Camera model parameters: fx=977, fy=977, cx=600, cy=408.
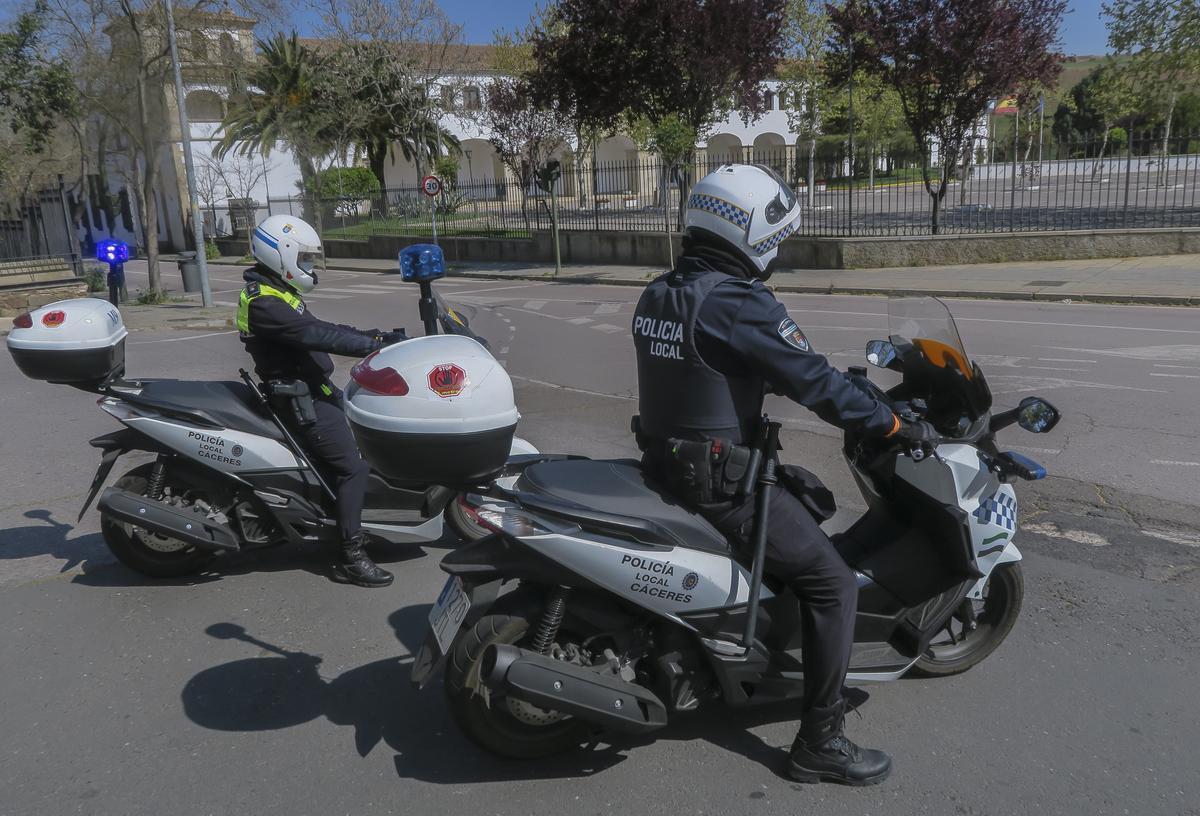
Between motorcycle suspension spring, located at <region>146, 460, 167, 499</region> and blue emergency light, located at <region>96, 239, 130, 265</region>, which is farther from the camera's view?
blue emergency light, located at <region>96, 239, 130, 265</region>

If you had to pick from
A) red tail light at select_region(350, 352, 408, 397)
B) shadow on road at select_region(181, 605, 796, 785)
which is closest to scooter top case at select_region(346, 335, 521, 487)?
red tail light at select_region(350, 352, 408, 397)

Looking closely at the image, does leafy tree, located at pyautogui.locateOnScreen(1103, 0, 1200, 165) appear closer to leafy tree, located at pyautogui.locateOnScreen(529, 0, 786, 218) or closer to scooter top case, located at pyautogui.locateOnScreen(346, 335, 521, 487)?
leafy tree, located at pyautogui.locateOnScreen(529, 0, 786, 218)

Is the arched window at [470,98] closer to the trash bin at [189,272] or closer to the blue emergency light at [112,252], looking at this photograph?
the trash bin at [189,272]

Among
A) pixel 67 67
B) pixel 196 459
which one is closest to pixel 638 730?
pixel 196 459

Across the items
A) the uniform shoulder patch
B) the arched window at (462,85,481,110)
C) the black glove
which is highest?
the arched window at (462,85,481,110)

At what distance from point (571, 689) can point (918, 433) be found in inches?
52.0

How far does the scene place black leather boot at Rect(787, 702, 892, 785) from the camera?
3.06 metres

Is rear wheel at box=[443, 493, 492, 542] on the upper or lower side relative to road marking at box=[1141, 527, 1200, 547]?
upper

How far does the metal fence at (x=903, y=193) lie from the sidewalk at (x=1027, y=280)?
53.3 inches

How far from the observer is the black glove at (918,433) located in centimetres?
303

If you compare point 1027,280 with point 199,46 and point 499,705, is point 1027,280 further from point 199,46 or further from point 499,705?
point 199,46

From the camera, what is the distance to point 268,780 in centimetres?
316

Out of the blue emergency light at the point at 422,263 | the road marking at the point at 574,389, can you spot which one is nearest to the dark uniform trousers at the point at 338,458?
the blue emergency light at the point at 422,263

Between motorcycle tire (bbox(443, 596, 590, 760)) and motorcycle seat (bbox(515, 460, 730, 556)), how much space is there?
1.13 ft
